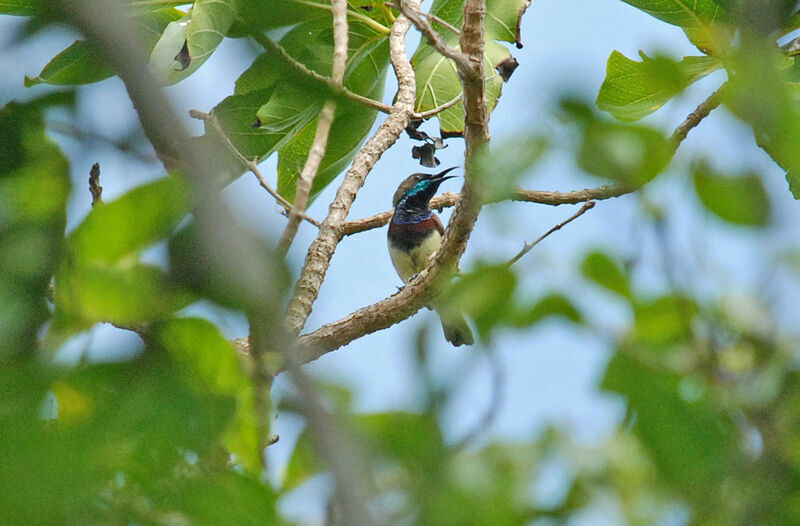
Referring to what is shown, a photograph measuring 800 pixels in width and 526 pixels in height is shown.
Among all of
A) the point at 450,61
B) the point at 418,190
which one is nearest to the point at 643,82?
the point at 450,61

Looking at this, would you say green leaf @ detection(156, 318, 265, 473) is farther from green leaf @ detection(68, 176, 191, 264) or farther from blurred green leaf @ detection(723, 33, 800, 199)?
blurred green leaf @ detection(723, 33, 800, 199)

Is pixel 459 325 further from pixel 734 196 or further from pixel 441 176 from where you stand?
pixel 441 176

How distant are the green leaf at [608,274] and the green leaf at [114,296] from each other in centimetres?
31

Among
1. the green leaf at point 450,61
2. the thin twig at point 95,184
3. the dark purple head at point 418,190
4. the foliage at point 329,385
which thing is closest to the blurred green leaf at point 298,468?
the foliage at point 329,385

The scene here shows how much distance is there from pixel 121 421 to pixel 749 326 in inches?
19.3

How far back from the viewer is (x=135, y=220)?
0.60 meters

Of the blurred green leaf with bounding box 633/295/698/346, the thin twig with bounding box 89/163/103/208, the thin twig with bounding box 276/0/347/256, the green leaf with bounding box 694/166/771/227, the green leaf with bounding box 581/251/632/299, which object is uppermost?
the green leaf with bounding box 694/166/771/227

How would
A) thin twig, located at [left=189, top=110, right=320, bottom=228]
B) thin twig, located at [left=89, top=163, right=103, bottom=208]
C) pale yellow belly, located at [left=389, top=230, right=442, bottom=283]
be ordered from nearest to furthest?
thin twig, located at [left=189, top=110, right=320, bottom=228], thin twig, located at [left=89, top=163, right=103, bottom=208], pale yellow belly, located at [left=389, top=230, right=442, bottom=283]

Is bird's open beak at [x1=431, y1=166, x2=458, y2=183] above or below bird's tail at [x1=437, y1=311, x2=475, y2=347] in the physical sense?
below

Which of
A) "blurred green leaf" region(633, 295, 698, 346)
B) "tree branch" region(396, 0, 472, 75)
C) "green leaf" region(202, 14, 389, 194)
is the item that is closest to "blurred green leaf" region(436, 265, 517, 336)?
"blurred green leaf" region(633, 295, 698, 346)

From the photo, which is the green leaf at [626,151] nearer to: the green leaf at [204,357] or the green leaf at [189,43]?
the green leaf at [204,357]

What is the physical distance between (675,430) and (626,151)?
0.20 metres

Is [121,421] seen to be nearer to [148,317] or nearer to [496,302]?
[148,317]

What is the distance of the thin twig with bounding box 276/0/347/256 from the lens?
2.28ft
